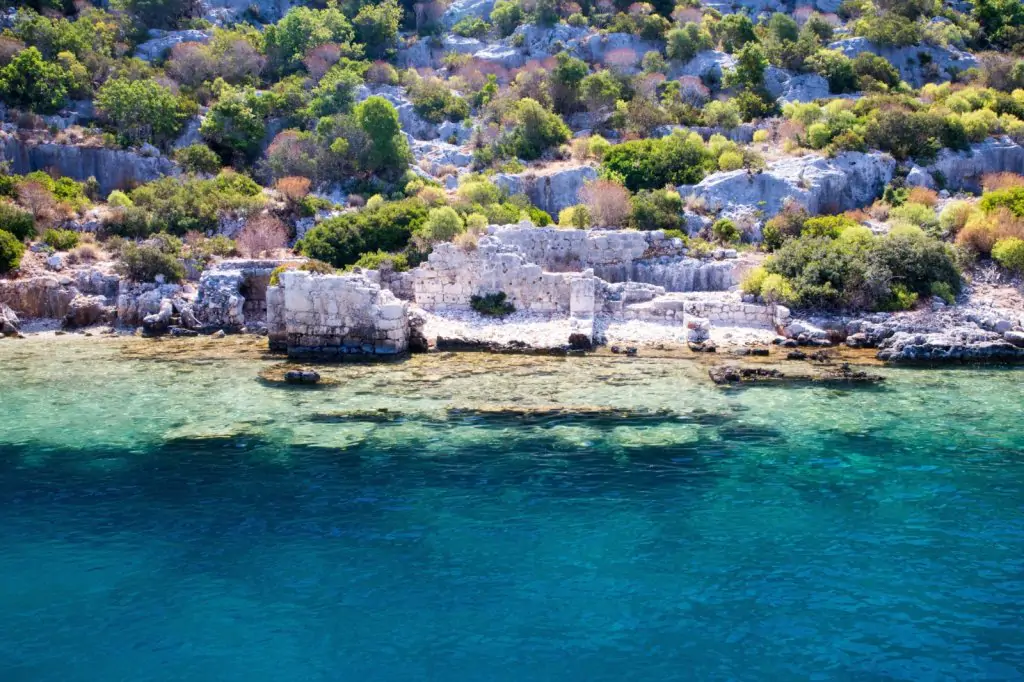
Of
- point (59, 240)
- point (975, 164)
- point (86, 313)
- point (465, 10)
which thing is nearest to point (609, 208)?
point (975, 164)

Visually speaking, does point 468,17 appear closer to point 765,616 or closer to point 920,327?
point 920,327

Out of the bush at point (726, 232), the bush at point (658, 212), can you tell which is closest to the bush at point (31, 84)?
the bush at point (658, 212)

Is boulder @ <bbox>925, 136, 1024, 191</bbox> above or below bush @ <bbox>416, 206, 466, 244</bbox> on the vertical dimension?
above

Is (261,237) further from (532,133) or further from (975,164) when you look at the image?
(975,164)

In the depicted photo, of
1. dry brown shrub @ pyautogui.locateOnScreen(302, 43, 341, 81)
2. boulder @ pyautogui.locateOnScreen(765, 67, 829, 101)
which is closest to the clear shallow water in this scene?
boulder @ pyautogui.locateOnScreen(765, 67, 829, 101)

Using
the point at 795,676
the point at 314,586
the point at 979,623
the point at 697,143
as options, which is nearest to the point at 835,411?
the point at 979,623

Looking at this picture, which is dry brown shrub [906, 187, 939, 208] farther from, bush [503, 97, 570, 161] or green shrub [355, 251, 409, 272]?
green shrub [355, 251, 409, 272]
